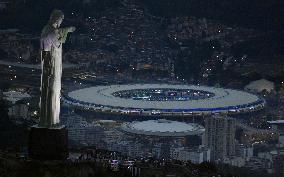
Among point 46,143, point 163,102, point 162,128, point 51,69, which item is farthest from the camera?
point 163,102

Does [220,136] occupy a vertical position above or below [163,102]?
above

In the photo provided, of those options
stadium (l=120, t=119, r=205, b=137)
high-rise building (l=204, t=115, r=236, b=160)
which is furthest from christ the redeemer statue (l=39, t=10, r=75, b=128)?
stadium (l=120, t=119, r=205, b=137)

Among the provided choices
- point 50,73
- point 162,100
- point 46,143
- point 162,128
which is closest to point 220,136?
point 162,128

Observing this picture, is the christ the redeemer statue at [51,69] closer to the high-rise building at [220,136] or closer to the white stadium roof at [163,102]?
the high-rise building at [220,136]

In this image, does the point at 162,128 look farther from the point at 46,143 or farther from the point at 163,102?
the point at 46,143

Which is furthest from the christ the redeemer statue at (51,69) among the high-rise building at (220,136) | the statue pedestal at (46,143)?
the high-rise building at (220,136)

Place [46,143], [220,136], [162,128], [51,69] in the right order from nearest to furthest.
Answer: [46,143]
[51,69]
[220,136]
[162,128]
